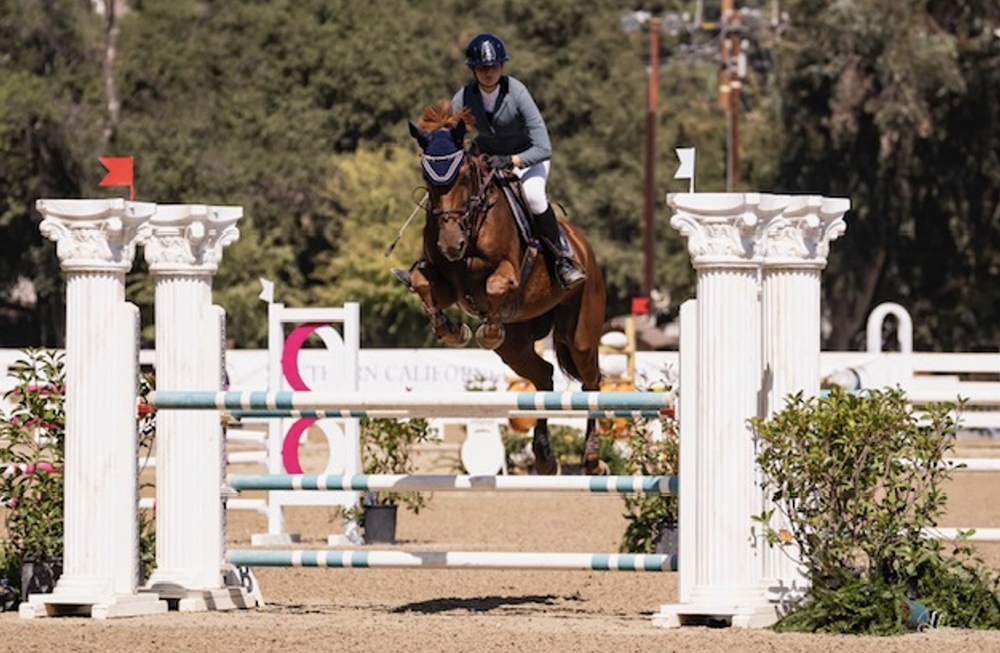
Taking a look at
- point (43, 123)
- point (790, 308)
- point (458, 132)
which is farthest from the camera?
point (43, 123)

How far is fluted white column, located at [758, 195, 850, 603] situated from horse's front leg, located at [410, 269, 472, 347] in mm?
1576

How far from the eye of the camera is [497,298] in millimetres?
10070

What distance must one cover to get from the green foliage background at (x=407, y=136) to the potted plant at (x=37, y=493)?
30.4m

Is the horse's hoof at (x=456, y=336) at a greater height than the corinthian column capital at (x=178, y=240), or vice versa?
the corinthian column capital at (x=178, y=240)

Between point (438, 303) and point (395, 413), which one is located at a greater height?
point (438, 303)

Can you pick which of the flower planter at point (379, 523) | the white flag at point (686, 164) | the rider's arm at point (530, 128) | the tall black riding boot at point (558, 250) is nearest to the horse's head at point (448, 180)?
the rider's arm at point (530, 128)

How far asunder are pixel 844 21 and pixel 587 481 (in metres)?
31.7

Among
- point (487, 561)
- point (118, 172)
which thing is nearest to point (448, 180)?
point (118, 172)

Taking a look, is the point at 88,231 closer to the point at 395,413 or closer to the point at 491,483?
the point at 395,413

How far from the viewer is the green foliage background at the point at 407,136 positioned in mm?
40531

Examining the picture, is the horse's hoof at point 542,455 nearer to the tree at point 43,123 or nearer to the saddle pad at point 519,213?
the saddle pad at point 519,213

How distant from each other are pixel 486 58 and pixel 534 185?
29.6 inches

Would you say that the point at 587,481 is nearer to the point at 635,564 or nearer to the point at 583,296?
the point at 635,564

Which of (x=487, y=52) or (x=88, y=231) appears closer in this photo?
(x=88, y=231)
